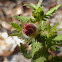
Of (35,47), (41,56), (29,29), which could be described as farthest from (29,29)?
(41,56)

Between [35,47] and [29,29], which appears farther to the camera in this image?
[35,47]

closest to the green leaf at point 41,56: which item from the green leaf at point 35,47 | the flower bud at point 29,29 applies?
the green leaf at point 35,47

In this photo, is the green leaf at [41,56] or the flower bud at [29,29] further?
the green leaf at [41,56]

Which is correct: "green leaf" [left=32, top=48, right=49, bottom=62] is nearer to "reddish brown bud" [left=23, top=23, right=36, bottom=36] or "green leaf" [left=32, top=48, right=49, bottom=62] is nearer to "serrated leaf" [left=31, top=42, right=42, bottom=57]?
"serrated leaf" [left=31, top=42, right=42, bottom=57]

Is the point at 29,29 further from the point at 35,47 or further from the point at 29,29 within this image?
the point at 35,47

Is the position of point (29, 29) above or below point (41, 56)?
above

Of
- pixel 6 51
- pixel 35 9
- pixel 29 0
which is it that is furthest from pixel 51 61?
pixel 29 0

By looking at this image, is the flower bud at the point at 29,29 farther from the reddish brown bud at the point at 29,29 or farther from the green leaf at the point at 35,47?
the green leaf at the point at 35,47

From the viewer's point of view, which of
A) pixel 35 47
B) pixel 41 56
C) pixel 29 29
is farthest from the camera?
pixel 41 56
